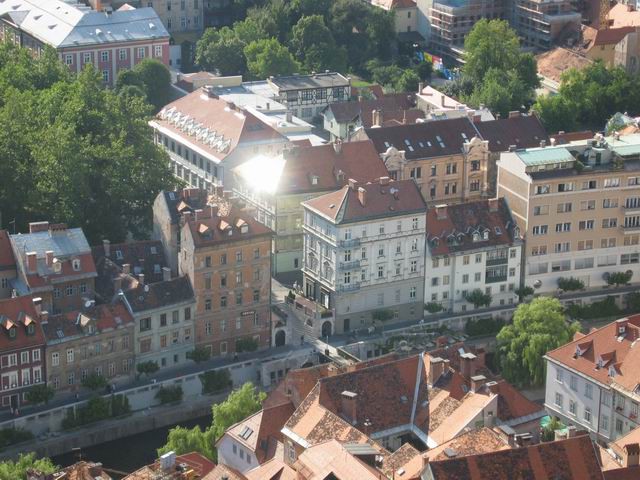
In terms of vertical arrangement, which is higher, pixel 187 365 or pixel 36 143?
pixel 36 143

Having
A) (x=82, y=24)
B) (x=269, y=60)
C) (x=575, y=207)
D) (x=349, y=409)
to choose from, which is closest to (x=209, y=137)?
(x=269, y=60)

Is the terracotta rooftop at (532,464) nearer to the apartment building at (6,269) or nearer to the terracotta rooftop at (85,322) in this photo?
the terracotta rooftop at (85,322)

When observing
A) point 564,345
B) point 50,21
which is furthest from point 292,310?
point 50,21

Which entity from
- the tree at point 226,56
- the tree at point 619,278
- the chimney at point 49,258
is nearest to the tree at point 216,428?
the chimney at point 49,258

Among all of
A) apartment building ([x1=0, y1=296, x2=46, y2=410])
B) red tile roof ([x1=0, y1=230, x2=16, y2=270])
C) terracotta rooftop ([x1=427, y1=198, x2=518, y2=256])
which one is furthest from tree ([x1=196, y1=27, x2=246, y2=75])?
apartment building ([x1=0, y1=296, x2=46, y2=410])

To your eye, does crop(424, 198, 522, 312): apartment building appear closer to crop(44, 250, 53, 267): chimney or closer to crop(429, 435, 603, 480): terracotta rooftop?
crop(44, 250, 53, 267): chimney

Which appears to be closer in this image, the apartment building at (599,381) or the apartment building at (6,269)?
the apartment building at (599,381)

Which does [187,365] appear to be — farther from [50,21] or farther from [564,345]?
[50,21]
